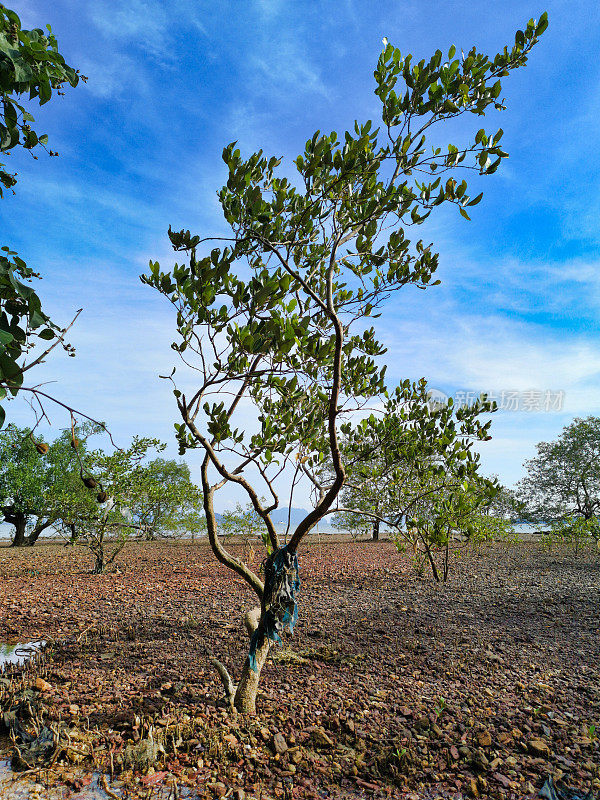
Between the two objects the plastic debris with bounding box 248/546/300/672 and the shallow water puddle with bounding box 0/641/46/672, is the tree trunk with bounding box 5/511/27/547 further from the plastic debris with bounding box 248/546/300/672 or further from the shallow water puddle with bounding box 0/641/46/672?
the plastic debris with bounding box 248/546/300/672

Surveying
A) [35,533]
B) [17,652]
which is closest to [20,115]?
[17,652]

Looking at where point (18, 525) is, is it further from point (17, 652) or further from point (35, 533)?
point (17, 652)

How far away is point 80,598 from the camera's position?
868cm

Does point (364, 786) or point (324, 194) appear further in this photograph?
point (324, 194)

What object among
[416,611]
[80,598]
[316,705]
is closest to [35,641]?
[80,598]

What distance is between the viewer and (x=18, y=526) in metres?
23.3

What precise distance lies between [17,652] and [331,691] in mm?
4102

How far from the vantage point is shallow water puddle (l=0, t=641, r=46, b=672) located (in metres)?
5.49

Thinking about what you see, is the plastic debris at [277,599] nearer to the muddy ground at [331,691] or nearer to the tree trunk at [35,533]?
the muddy ground at [331,691]

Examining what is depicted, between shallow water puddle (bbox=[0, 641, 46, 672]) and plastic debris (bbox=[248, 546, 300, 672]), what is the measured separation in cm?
308

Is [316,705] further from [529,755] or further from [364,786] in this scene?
[529,755]

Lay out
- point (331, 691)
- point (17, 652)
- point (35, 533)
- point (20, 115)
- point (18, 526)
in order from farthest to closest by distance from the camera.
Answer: point (18, 526)
point (35, 533)
point (17, 652)
point (331, 691)
point (20, 115)

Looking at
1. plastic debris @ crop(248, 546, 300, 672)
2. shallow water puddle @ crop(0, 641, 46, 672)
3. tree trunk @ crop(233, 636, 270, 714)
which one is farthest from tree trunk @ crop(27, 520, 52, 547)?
plastic debris @ crop(248, 546, 300, 672)

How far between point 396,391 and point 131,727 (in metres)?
5.06
